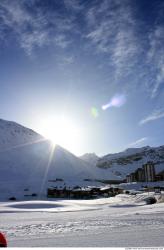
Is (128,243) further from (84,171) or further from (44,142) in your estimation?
(44,142)

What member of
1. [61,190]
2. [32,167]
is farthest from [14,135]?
[61,190]

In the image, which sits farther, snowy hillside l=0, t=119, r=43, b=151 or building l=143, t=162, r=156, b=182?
building l=143, t=162, r=156, b=182

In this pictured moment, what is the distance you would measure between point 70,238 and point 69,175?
95.4 m

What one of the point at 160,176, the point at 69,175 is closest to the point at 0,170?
the point at 69,175

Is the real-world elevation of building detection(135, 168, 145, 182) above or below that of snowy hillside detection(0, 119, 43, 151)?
below

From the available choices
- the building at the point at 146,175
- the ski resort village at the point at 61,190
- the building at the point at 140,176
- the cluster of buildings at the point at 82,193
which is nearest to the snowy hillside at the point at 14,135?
the ski resort village at the point at 61,190

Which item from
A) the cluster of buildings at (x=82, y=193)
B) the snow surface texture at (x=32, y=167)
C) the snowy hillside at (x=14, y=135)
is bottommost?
the cluster of buildings at (x=82, y=193)

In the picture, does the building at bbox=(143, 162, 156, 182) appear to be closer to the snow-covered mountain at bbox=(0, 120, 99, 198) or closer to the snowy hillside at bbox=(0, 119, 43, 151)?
the snow-covered mountain at bbox=(0, 120, 99, 198)

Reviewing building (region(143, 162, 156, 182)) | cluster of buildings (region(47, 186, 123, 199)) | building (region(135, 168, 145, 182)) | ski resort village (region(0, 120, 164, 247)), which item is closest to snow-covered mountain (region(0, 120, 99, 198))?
ski resort village (region(0, 120, 164, 247))

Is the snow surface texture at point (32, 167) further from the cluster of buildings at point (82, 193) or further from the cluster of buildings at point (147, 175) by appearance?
the cluster of buildings at point (147, 175)

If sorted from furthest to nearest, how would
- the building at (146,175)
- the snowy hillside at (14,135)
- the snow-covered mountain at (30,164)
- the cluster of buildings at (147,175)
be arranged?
1. the building at (146,175)
2. the cluster of buildings at (147,175)
3. the snowy hillside at (14,135)
4. the snow-covered mountain at (30,164)

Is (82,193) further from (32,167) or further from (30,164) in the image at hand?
(30,164)

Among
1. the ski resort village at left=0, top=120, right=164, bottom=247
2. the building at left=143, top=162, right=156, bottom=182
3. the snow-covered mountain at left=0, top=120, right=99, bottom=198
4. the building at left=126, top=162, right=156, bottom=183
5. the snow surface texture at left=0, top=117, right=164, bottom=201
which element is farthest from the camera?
the building at left=143, top=162, right=156, bottom=182

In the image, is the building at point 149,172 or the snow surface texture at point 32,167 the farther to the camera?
the building at point 149,172
